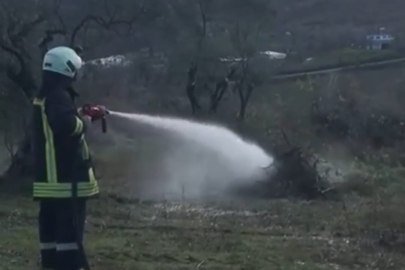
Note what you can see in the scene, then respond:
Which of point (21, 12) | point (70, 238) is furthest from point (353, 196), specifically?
point (70, 238)

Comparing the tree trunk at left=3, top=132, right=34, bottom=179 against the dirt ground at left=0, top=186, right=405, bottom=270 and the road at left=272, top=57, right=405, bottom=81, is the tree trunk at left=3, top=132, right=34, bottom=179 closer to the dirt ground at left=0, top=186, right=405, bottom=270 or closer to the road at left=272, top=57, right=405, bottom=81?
the dirt ground at left=0, top=186, right=405, bottom=270

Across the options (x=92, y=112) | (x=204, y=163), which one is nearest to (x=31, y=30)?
(x=204, y=163)

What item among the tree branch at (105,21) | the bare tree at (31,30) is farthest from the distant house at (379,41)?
the bare tree at (31,30)

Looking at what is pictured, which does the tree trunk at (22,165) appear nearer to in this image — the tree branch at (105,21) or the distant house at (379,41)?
the tree branch at (105,21)

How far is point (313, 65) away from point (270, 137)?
23.8m

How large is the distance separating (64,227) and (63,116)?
0.86 meters

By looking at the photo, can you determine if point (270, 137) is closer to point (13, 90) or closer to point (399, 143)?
point (13, 90)

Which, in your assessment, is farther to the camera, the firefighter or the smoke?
the smoke

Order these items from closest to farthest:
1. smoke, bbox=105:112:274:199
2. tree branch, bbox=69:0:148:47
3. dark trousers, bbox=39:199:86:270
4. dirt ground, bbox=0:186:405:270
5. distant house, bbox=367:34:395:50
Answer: dark trousers, bbox=39:199:86:270 < dirt ground, bbox=0:186:405:270 < smoke, bbox=105:112:274:199 < tree branch, bbox=69:0:148:47 < distant house, bbox=367:34:395:50

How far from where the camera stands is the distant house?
153ft

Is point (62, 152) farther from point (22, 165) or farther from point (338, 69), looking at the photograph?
point (338, 69)

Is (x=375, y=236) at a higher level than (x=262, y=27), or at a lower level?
lower

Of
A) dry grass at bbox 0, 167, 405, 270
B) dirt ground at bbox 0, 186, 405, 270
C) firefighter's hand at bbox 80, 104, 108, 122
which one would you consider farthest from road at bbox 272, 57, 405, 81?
firefighter's hand at bbox 80, 104, 108, 122

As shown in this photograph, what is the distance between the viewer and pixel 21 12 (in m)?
18.9
